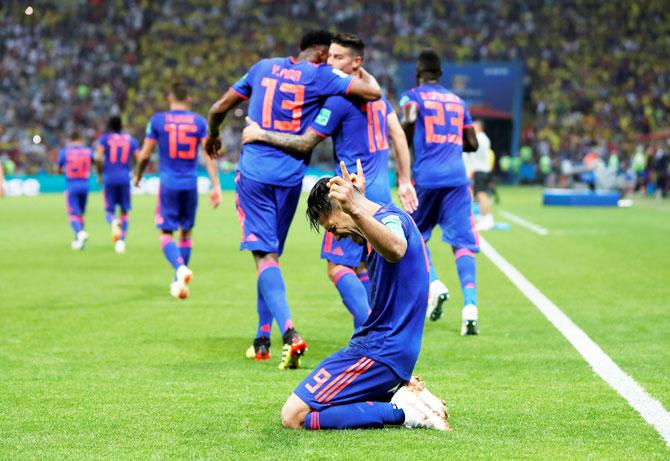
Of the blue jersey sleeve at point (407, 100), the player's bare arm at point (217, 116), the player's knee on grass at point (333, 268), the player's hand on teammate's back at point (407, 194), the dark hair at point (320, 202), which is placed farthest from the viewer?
the blue jersey sleeve at point (407, 100)

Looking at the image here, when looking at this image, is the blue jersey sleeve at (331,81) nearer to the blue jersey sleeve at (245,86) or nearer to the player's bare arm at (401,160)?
the blue jersey sleeve at (245,86)

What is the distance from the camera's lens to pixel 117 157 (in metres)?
19.2

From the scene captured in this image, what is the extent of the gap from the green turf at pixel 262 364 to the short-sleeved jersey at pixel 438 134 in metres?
1.31

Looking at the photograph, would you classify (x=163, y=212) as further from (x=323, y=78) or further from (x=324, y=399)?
(x=324, y=399)

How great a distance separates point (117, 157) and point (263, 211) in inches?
472

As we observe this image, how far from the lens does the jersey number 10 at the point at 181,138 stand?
12820 mm

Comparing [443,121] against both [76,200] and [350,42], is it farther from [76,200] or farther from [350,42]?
[76,200]

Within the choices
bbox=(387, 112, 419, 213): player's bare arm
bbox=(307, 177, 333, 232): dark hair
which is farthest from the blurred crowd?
bbox=(307, 177, 333, 232): dark hair

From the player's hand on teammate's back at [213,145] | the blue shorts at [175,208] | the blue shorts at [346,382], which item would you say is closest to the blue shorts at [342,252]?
the player's hand on teammate's back at [213,145]

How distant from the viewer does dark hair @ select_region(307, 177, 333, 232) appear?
208 inches

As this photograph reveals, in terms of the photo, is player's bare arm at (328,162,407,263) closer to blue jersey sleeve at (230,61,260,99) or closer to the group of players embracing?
the group of players embracing

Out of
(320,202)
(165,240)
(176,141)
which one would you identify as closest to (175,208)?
(165,240)

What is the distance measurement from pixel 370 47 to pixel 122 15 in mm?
Result: 11974

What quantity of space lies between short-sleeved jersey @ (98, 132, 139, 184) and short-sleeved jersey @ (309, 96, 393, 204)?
11.6m
